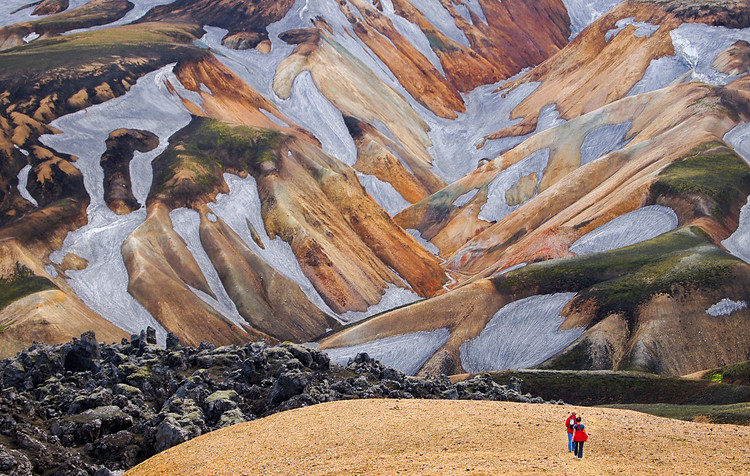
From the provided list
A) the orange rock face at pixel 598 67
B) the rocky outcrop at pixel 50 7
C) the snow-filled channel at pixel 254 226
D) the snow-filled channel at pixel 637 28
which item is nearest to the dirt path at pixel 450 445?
the snow-filled channel at pixel 254 226

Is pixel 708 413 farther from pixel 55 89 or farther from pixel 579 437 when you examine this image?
pixel 55 89

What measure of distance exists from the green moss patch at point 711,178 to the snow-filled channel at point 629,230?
3.13 metres

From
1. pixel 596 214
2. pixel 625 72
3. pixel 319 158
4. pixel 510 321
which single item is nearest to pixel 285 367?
pixel 510 321

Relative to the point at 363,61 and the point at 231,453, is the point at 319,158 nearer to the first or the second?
the point at 363,61

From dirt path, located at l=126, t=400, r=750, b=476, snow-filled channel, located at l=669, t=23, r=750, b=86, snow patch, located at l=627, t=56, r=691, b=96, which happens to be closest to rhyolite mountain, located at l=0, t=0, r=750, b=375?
snow patch, located at l=627, t=56, r=691, b=96

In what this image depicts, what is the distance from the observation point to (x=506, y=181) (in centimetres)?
13850

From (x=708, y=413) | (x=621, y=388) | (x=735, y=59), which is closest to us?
(x=708, y=413)

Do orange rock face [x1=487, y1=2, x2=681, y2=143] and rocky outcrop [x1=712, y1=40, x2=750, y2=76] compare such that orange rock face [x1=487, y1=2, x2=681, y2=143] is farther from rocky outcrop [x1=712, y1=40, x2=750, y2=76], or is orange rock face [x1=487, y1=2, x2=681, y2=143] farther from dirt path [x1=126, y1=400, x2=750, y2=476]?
dirt path [x1=126, y1=400, x2=750, y2=476]

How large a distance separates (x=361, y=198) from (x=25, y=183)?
46515mm

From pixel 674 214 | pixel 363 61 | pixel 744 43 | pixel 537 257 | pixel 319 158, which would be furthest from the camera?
pixel 363 61

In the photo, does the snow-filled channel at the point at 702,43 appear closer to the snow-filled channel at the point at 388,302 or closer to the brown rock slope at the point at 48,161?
the snow-filled channel at the point at 388,302

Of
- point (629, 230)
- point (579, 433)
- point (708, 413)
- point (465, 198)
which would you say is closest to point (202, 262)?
point (629, 230)

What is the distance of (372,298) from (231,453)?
76802mm

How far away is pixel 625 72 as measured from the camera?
536ft
